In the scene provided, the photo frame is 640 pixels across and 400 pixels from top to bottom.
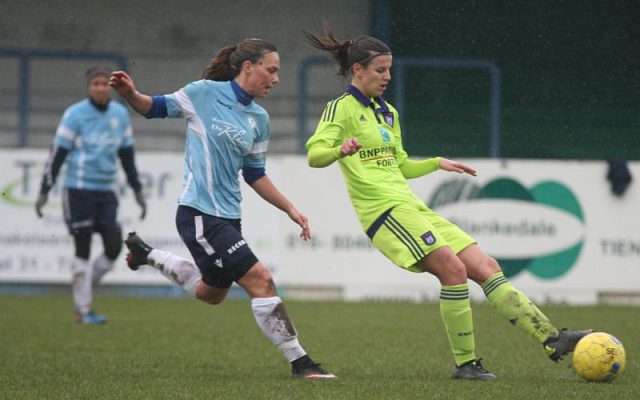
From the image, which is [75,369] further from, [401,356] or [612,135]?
[612,135]

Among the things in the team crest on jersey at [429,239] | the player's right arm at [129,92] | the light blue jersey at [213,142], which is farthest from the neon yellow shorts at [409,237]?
the player's right arm at [129,92]

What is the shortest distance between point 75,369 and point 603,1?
36.3ft

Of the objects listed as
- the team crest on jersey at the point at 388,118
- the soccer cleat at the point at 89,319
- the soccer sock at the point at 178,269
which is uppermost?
the team crest on jersey at the point at 388,118

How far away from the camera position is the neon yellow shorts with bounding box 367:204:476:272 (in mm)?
7027

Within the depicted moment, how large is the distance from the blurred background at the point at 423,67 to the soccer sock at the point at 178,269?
7876mm

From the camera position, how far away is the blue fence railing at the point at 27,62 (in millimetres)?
16141

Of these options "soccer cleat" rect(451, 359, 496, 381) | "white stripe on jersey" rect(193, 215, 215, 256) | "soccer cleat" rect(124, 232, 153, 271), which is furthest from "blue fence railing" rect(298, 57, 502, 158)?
"white stripe on jersey" rect(193, 215, 215, 256)

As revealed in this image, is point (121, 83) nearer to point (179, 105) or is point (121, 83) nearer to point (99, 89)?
point (179, 105)

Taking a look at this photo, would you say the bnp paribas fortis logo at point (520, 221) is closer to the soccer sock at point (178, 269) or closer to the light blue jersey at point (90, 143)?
the light blue jersey at point (90, 143)

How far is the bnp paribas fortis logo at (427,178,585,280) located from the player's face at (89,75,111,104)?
14.2 ft

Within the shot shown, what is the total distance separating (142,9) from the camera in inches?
711

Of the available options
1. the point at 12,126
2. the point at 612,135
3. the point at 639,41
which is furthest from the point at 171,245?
the point at 639,41

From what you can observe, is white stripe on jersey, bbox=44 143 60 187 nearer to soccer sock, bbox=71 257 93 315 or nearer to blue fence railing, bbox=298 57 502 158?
soccer sock, bbox=71 257 93 315

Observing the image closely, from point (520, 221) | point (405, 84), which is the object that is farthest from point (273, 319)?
point (405, 84)
